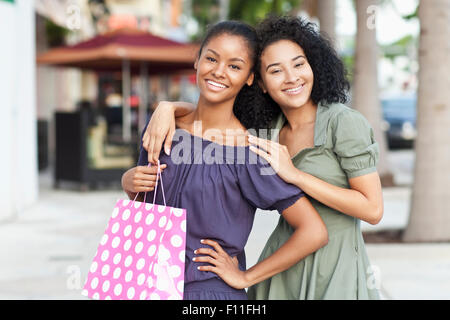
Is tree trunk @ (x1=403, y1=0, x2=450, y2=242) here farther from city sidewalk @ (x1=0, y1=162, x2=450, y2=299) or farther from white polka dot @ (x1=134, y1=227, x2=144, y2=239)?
white polka dot @ (x1=134, y1=227, x2=144, y2=239)

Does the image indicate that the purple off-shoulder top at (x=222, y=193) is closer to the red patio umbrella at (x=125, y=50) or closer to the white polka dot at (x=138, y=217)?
the white polka dot at (x=138, y=217)

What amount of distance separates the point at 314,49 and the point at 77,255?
4.26 m

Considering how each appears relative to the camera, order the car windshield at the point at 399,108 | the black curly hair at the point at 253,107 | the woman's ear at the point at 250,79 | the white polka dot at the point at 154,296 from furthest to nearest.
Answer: the car windshield at the point at 399,108
the black curly hair at the point at 253,107
the woman's ear at the point at 250,79
the white polka dot at the point at 154,296

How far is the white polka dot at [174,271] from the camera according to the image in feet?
6.06

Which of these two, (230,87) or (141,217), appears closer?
(141,217)

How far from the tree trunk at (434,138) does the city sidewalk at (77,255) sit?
12.1 inches

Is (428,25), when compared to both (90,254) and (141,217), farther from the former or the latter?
(141,217)

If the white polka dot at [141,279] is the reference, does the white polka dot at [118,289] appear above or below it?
below

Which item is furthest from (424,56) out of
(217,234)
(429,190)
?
(217,234)

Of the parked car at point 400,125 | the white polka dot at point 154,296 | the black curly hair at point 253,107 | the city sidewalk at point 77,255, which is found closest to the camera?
the white polka dot at point 154,296

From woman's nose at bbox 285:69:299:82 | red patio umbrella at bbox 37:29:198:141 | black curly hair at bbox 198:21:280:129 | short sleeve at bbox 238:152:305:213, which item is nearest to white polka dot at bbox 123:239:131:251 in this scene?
short sleeve at bbox 238:152:305:213

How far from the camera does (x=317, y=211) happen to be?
213cm

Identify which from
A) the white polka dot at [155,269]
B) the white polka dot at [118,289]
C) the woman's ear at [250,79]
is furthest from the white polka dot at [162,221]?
the woman's ear at [250,79]

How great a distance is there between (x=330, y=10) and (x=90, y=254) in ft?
25.2
